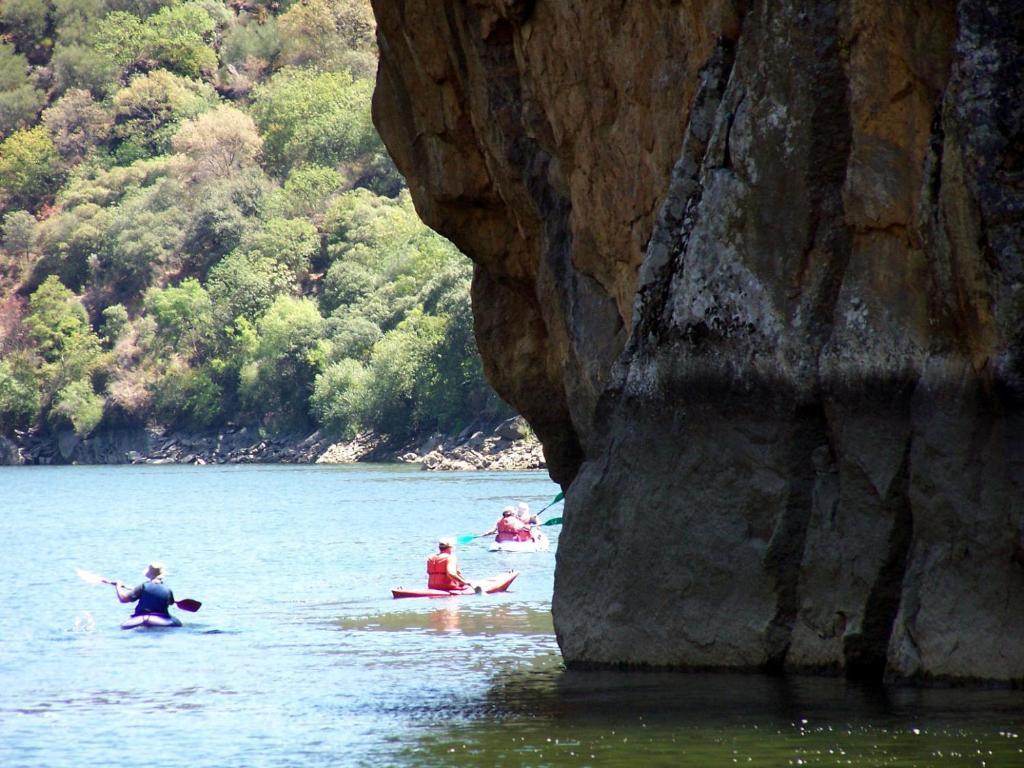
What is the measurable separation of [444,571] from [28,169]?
116156 mm

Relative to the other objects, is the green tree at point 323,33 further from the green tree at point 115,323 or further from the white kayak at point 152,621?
the white kayak at point 152,621

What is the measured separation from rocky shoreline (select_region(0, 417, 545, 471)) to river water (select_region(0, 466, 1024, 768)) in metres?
43.0

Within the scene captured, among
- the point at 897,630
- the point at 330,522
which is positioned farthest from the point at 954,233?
the point at 330,522

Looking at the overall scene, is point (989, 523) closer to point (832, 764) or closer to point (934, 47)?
point (832, 764)

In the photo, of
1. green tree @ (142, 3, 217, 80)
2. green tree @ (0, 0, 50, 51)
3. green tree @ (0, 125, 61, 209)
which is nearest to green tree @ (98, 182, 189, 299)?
green tree @ (0, 125, 61, 209)

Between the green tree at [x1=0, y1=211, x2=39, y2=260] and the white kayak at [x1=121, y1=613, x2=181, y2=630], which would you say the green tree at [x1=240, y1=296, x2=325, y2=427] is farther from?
the white kayak at [x1=121, y1=613, x2=181, y2=630]

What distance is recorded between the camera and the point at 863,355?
45.9 ft

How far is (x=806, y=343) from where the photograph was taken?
569 inches

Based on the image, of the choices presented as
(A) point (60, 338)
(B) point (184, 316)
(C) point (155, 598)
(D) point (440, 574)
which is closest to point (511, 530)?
(D) point (440, 574)

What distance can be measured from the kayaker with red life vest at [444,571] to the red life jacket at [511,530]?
30.9 ft

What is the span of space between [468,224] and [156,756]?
32.0ft

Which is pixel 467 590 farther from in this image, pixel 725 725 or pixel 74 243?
pixel 74 243

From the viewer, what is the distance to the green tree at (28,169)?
13462cm

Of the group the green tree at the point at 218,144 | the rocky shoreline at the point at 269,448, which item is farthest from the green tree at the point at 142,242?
the rocky shoreline at the point at 269,448
